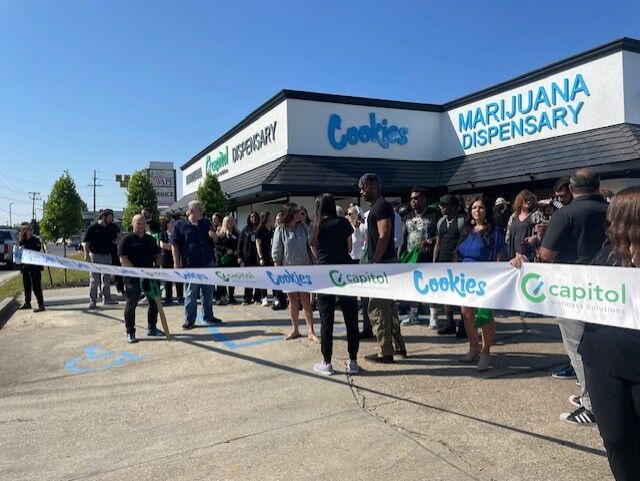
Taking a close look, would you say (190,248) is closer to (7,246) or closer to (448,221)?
(448,221)

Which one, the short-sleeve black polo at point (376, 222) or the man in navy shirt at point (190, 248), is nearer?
the short-sleeve black polo at point (376, 222)

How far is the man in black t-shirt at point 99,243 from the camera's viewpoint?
9.42 metres

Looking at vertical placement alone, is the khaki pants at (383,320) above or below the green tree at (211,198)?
below

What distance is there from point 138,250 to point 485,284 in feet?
16.5

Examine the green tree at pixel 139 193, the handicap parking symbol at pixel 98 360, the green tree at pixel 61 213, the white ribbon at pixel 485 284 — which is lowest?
the handicap parking symbol at pixel 98 360

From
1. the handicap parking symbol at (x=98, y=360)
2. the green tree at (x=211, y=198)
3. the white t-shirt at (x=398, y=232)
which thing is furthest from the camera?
the green tree at (x=211, y=198)

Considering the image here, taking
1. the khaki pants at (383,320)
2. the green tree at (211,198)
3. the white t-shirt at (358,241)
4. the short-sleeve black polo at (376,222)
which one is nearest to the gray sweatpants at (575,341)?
the khaki pants at (383,320)

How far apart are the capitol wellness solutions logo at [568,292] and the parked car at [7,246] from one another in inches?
1008

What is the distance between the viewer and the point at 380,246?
5020mm

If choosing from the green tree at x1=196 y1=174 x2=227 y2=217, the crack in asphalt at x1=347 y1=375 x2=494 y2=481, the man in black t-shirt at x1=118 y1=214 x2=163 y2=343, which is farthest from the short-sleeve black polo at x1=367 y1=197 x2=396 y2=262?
the green tree at x1=196 y1=174 x2=227 y2=217

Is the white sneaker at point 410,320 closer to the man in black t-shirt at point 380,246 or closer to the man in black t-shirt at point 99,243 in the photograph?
the man in black t-shirt at point 380,246

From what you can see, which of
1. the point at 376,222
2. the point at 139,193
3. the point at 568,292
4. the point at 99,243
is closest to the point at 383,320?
the point at 376,222

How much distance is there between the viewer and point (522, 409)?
12.8 ft

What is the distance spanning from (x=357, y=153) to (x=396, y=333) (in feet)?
37.0
